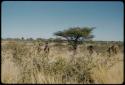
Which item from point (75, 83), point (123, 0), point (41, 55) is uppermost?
point (123, 0)

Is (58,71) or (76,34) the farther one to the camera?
(76,34)

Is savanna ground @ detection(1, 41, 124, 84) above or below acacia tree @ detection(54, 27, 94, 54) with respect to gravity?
below

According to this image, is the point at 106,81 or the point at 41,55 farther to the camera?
the point at 41,55

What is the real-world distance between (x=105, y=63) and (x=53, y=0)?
2661mm

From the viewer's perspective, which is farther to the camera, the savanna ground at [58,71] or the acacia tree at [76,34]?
the acacia tree at [76,34]

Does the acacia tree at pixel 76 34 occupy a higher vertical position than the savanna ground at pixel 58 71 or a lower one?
higher

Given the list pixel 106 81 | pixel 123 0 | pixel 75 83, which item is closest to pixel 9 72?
pixel 75 83

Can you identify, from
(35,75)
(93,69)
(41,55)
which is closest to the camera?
(35,75)

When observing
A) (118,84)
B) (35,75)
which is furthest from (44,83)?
(118,84)

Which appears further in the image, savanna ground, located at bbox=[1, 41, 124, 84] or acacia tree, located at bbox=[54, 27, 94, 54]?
acacia tree, located at bbox=[54, 27, 94, 54]

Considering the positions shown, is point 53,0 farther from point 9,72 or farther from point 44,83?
point 9,72

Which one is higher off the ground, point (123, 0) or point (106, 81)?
point (123, 0)

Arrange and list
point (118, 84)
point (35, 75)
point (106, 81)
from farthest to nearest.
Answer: point (35, 75) → point (106, 81) → point (118, 84)

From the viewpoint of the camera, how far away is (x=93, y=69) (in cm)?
567
